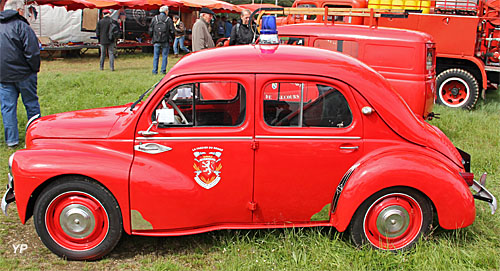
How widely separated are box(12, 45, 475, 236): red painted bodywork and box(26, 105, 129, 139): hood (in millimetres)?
19

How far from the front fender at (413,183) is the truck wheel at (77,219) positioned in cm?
196

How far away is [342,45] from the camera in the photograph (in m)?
7.64

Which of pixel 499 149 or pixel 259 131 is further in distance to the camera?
pixel 499 149

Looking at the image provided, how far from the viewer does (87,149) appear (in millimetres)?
3826

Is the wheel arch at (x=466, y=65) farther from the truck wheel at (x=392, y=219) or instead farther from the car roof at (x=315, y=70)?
the truck wheel at (x=392, y=219)

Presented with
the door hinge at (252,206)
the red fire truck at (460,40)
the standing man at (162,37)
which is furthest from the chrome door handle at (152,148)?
the standing man at (162,37)

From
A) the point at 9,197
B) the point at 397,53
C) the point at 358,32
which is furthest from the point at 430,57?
the point at 9,197

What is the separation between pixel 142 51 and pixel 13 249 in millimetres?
19269

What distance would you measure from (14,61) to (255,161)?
15.2 feet

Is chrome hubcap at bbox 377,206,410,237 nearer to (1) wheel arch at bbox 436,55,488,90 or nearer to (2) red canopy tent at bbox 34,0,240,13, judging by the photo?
(1) wheel arch at bbox 436,55,488,90

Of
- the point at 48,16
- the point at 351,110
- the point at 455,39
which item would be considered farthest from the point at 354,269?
the point at 48,16

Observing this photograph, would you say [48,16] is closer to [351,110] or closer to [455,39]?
[455,39]

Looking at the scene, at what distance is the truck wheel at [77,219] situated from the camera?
375 cm

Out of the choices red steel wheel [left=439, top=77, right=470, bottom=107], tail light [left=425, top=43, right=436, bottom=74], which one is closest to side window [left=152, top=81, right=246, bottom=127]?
tail light [left=425, top=43, right=436, bottom=74]
